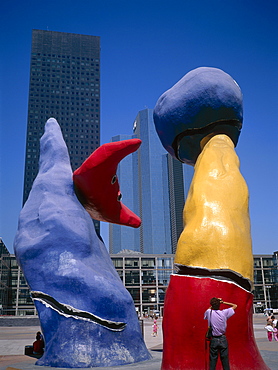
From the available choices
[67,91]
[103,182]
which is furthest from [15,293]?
[67,91]

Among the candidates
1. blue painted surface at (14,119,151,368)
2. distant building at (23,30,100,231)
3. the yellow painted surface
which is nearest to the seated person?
blue painted surface at (14,119,151,368)

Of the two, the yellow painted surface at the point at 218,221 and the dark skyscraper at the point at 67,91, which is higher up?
the dark skyscraper at the point at 67,91

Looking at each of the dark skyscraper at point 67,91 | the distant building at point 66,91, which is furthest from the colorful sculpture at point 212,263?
the dark skyscraper at point 67,91

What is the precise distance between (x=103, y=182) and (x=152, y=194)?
141 metres

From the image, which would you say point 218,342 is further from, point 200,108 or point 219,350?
point 200,108

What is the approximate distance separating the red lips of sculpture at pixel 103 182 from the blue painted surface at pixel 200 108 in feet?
6.07

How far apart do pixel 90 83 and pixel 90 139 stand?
20863mm

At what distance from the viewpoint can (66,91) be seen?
129625mm

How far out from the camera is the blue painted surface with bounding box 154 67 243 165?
8961 millimetres

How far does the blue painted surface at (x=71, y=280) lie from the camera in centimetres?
940

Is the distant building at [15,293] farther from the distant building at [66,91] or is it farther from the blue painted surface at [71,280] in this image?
the blue painted surface at [71,280]

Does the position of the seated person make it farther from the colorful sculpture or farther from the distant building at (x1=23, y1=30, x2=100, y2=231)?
the distant building at (x1=23, y1=30, x2=100, y2=231)

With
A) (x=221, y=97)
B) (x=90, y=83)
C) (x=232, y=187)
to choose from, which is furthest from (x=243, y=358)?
(x=90, y=83)

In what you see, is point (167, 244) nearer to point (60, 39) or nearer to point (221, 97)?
point (60, 39)
